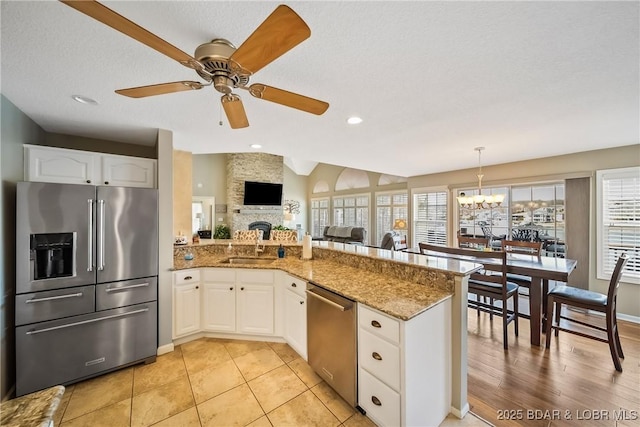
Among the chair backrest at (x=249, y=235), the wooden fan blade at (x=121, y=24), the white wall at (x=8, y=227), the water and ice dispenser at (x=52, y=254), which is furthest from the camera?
the chair backrest at (x=249, y=235)

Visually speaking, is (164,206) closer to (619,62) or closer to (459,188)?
(619,62)

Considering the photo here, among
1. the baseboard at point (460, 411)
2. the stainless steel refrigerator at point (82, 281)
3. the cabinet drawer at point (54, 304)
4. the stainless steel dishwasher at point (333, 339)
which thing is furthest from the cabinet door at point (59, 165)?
the baseboard at point (460, 411)

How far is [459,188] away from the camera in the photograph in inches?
215

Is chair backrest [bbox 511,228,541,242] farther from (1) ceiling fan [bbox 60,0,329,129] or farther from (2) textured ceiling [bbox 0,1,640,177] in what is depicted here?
(1) ceiling fan [bbox 60,0,329,129]

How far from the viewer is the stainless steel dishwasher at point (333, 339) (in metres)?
1.76

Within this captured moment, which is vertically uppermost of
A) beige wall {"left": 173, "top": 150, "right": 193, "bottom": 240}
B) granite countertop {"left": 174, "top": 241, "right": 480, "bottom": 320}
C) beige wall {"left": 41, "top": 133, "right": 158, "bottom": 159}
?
beige wall {"left": 41, "top": 133, "right": 158, "bottom": 159}

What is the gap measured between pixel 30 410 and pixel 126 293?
1.73 m

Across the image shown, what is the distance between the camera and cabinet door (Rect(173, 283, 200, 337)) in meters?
2.66

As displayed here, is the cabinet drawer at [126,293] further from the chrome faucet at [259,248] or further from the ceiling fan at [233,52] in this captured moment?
the ceiling fan at [233,52]

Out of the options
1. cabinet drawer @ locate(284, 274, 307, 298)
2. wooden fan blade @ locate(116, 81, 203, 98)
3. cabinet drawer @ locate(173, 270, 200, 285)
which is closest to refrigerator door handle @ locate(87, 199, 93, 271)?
cabinet drawer @ locate(173, 270, 200, 285)

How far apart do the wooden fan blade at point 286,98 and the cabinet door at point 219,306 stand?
2.09 m

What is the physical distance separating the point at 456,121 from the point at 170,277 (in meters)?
3.41

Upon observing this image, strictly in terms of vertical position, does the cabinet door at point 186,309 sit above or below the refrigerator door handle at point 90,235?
below

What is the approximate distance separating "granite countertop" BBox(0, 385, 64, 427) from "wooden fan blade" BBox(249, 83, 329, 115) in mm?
1509
